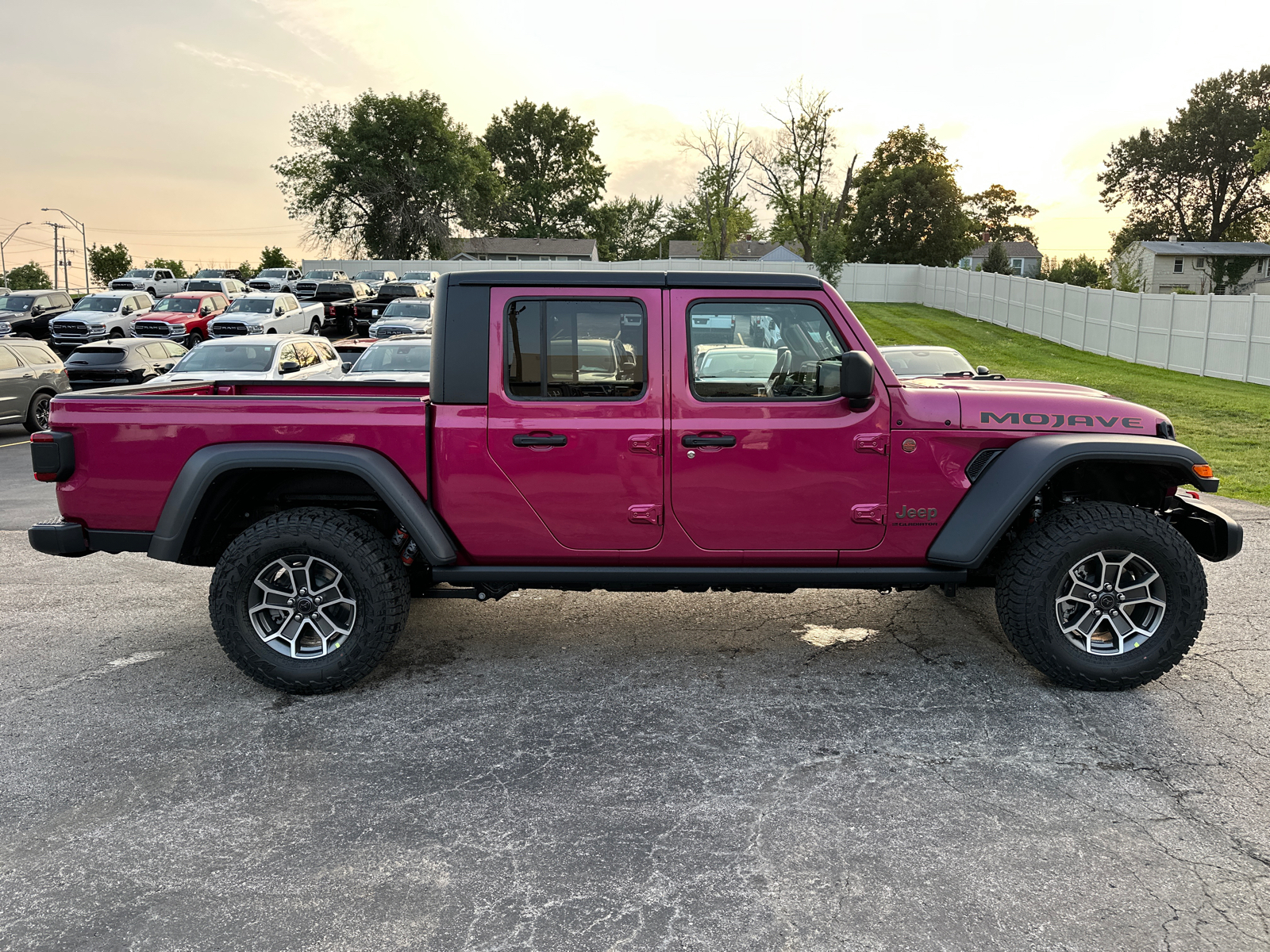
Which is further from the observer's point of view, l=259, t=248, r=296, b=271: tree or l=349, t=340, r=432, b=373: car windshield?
l=259, t=248, r=296, b=271: tree

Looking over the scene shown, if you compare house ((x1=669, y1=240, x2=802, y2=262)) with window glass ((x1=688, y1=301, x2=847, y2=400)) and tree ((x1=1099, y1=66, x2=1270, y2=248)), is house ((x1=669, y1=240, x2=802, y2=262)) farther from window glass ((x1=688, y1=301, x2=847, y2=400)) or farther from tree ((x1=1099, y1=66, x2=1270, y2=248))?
window glass ((x1=688, y1=301, x2=847, y2=400))

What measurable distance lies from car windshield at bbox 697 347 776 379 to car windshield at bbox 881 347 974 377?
716 cm

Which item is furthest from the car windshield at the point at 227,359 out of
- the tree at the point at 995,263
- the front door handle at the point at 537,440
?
the tree at the point at 995,263

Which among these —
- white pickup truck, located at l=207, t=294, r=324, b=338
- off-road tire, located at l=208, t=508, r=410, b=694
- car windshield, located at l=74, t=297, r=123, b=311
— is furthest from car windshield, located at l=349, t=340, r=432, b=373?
car windshield, located at l=74, t=297, r=123, b=311

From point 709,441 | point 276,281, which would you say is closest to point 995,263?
point 276,281

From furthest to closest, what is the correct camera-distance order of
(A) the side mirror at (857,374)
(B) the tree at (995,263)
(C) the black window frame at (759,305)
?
1. (B) the tree at (995,263)
2. (C) the black window frame at (759,305)
3. (A) the side mirror at (857,374)

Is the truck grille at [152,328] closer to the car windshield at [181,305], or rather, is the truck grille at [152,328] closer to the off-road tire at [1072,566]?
the car windshield at [181,305]

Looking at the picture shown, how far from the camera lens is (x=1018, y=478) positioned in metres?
4.68

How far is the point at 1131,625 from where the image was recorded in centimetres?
491

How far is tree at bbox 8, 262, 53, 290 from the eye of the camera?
264ft

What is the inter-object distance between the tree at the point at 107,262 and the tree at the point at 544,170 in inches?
1349

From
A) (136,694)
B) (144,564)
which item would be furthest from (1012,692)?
(144,564)

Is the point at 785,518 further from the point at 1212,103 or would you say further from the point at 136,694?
the point at 1212,103

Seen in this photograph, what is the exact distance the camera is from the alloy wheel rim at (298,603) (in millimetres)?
4898
